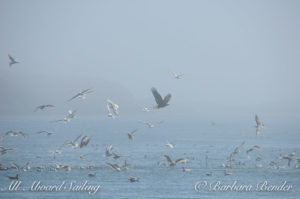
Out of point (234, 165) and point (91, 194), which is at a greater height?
point (234, 165)

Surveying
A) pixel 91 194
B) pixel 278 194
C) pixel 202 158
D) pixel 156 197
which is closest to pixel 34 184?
pixel 91 194

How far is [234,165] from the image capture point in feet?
242

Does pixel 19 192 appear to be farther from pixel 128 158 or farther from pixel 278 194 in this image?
pixel 128 158

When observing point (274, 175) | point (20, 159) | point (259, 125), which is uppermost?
point (20, 159)

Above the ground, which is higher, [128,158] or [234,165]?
Answer: [128,158]

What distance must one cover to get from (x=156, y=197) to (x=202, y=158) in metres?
35.5

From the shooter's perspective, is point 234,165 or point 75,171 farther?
point 234,165

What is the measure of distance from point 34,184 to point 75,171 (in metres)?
8.82

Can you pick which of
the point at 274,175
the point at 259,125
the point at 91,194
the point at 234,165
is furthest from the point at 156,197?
the point at 234,165

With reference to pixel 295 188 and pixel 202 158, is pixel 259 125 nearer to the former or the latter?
pixel 295 188

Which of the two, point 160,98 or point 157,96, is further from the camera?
point 160,98

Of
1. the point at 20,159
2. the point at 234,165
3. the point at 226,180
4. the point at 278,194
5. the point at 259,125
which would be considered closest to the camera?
the point at 259,125

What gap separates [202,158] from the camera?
84562mm

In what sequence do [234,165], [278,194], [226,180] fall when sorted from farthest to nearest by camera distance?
[234,165] → [226,180] → [278,194]
